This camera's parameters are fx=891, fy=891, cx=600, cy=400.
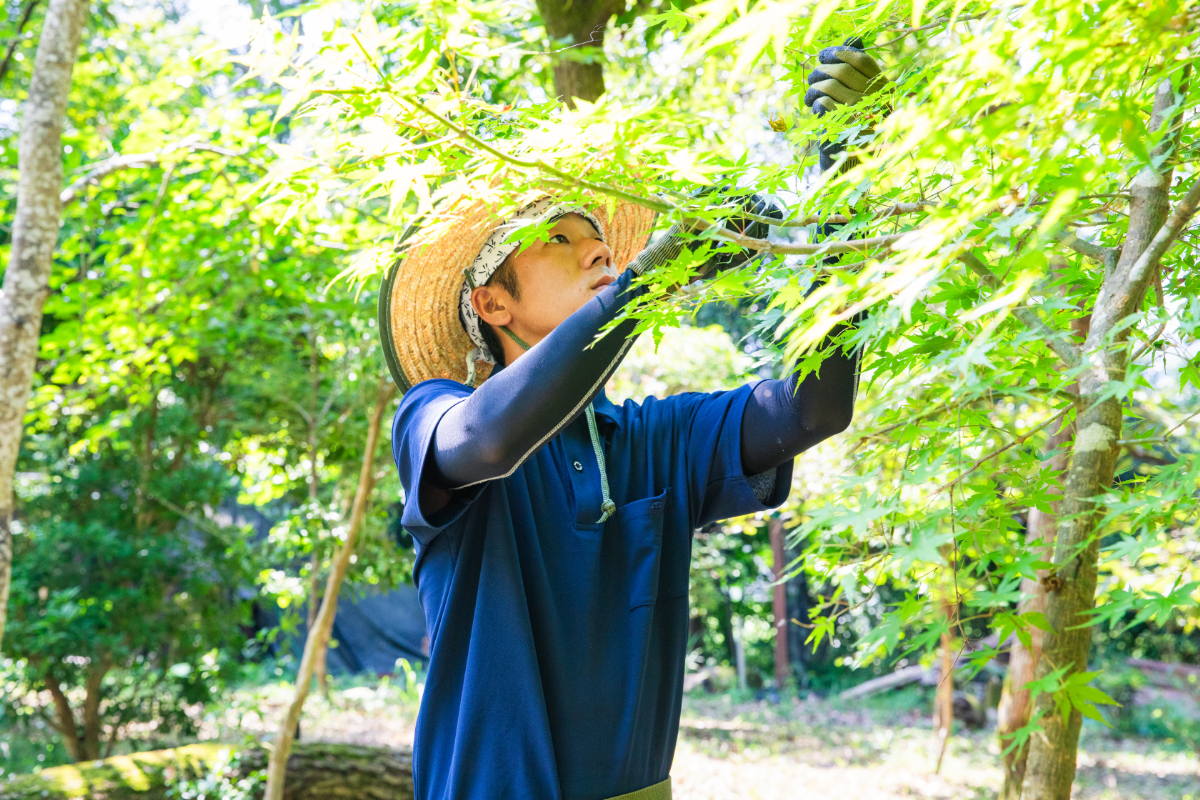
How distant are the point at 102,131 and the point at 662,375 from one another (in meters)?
3.32

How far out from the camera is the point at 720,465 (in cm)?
146

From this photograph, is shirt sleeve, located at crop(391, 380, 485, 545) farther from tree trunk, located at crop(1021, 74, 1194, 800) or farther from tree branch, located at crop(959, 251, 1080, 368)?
tree trunk, located at crop(1021, 74, 1194, 800)

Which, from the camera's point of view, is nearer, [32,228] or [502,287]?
[502,287]

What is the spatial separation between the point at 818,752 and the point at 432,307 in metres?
5.94

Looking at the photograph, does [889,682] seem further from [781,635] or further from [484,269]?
[484,269]

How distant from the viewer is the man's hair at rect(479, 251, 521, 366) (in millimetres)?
1523

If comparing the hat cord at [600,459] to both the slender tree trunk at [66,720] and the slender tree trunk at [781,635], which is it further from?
the slender tree trunk at [781,635]

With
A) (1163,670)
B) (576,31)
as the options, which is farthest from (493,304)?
(1163,670)

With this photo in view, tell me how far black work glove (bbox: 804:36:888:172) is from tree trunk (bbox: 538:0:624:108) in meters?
1.77

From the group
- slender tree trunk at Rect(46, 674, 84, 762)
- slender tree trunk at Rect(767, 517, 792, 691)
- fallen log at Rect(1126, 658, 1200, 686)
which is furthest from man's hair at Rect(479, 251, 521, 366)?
fallen log at Rect(1126, 658, 1200, 686)

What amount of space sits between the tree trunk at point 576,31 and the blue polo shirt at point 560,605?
5.31 feet

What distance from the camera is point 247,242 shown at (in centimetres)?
393

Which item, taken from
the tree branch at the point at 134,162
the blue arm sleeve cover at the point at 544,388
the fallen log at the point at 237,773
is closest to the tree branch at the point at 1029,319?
the blue arm sleeve cover at the point at 544,388

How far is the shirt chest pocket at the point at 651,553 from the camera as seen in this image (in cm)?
136
